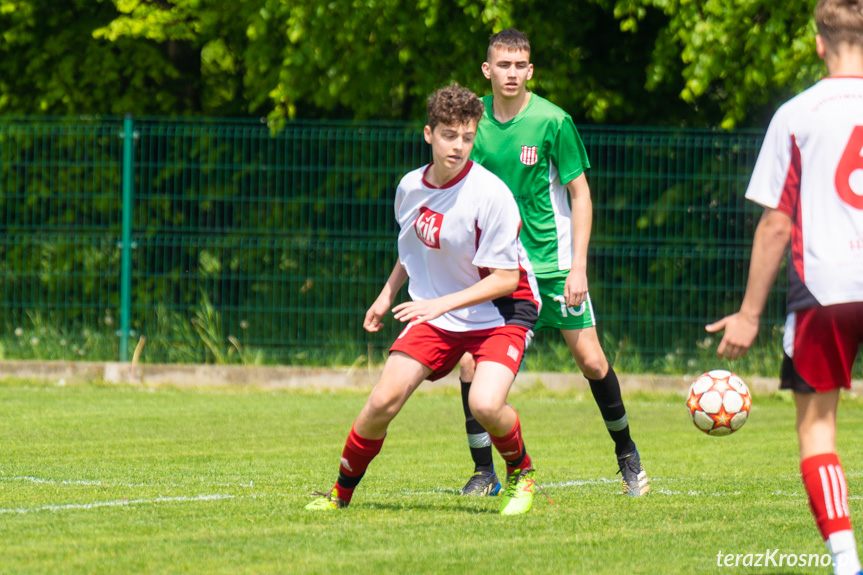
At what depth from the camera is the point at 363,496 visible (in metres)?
5.90

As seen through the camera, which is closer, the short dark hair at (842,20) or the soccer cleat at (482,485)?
the short dark hair at (842,20)

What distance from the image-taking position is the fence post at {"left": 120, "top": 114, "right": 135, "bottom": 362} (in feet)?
40.4

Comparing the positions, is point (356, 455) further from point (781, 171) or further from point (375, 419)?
point (781, 171)

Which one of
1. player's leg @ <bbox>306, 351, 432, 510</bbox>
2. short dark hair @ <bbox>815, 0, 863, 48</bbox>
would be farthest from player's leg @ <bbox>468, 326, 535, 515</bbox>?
short dark hair @ <bbox>815, 0, 863, 48</bbox>

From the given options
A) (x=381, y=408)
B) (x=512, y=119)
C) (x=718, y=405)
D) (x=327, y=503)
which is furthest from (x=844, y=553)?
(x=512, y=119)

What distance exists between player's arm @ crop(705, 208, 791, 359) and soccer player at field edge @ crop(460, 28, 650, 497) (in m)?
2.27

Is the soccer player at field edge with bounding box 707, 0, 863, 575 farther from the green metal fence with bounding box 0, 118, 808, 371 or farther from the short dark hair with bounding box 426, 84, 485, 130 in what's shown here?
the green metal fence with bounding box 0, 118, 808, 371

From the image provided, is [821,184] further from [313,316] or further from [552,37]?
[552,37]

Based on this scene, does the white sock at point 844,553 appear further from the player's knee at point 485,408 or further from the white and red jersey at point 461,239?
the white and red jersey at point 461,239

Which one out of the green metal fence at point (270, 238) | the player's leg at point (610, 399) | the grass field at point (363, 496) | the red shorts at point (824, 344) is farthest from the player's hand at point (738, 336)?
the green metal fence at point (270, 238)

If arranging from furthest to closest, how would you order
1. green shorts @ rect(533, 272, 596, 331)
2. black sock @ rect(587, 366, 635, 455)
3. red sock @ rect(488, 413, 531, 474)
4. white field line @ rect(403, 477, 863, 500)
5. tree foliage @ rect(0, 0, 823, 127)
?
tree foliage @ rect(0, 0, 823, 127) → black sock @ rect(587, 366, 635, 455) → green shorts @ rect(533, 272, 596, 331) → white field line @ rect(403, 477, 863, 500) → red sock @ rect(488, 413, 531, 474)

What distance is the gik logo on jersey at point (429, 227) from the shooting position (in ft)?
17.5

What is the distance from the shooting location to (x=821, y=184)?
3660 millimetres

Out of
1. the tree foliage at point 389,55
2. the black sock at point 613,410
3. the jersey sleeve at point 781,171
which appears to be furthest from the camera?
the tree foliage at point 389,55
